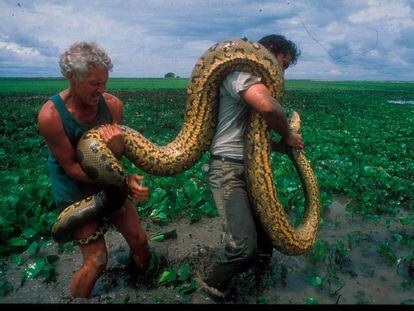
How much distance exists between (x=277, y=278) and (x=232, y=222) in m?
1.08

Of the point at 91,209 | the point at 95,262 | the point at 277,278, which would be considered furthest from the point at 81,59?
the point at 277,278

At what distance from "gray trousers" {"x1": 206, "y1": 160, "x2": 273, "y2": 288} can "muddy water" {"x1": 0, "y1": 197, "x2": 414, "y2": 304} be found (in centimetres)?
40

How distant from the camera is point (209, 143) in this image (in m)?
3.71

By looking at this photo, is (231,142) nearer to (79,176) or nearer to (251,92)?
(251,92)

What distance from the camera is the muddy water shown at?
11.8 feet

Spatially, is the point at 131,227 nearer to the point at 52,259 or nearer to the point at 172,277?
the point at 172,277

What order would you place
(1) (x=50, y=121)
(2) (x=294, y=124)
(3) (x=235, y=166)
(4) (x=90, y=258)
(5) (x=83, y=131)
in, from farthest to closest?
(2) (x=294, y=124)
(3) (x=235, y=166)
(4) (x=90, y=258)
(5) (x=83, y=131)
(1) (x=50, y=121)

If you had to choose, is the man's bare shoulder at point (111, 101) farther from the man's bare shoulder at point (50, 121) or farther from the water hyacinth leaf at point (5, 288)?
the water hyacinth leaf at point (5, 288)

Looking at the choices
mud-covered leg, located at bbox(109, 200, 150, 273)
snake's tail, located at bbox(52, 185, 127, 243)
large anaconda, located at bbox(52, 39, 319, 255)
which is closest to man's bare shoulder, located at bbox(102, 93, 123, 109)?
large anaconda, located at bbox(52, 39, 319, 255)

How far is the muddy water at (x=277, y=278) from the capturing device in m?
3.60

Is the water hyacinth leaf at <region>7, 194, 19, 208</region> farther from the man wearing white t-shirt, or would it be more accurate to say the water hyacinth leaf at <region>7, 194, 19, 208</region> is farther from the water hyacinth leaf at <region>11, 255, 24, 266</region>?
the man wearing white t-shirt

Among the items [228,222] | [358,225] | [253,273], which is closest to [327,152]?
[358,225]

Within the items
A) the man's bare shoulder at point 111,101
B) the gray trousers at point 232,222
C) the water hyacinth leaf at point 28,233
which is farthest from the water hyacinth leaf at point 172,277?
the water hyacinth leaf at point 28,233

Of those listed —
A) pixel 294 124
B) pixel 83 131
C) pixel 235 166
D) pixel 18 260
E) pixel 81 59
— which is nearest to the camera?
pixel 81 59
